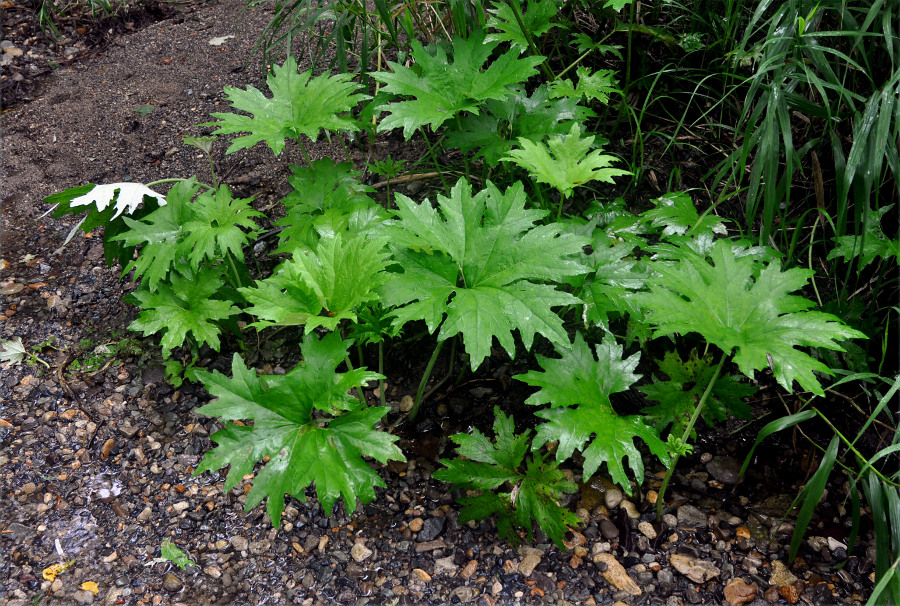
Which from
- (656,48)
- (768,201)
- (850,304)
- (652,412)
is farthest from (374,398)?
(656,48)

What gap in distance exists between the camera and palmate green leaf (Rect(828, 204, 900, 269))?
171 centimetres

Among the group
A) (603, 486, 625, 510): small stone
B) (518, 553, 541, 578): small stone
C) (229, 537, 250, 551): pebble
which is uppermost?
(603, 486, 625, 510): small stone

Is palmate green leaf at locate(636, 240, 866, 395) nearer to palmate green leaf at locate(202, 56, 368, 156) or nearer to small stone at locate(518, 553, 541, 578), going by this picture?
small stone at locate(518, 553, 541, 578)

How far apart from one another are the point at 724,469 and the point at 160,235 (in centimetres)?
188

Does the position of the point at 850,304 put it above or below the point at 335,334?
above

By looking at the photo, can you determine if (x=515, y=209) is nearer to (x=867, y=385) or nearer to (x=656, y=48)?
(x=867, y=385)

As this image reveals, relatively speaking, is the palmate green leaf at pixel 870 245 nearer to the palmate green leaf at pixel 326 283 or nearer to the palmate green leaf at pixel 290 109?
the palmate green leaf at pixel 326 283

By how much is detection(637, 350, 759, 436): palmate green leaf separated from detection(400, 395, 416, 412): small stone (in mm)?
716

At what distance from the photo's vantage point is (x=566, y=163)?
5.81 ft

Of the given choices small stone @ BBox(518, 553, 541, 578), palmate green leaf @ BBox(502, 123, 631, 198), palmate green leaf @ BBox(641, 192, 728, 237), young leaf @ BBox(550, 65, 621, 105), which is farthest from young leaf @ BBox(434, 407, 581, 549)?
young leaf @ BBox(550, 65, 621, 105)

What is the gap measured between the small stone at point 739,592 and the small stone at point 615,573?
215 mm

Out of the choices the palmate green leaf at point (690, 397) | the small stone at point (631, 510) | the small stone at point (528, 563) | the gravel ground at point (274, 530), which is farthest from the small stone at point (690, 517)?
the small stone at point (528, 563)

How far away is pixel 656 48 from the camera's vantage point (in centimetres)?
262

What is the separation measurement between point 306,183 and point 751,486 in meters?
1.65
